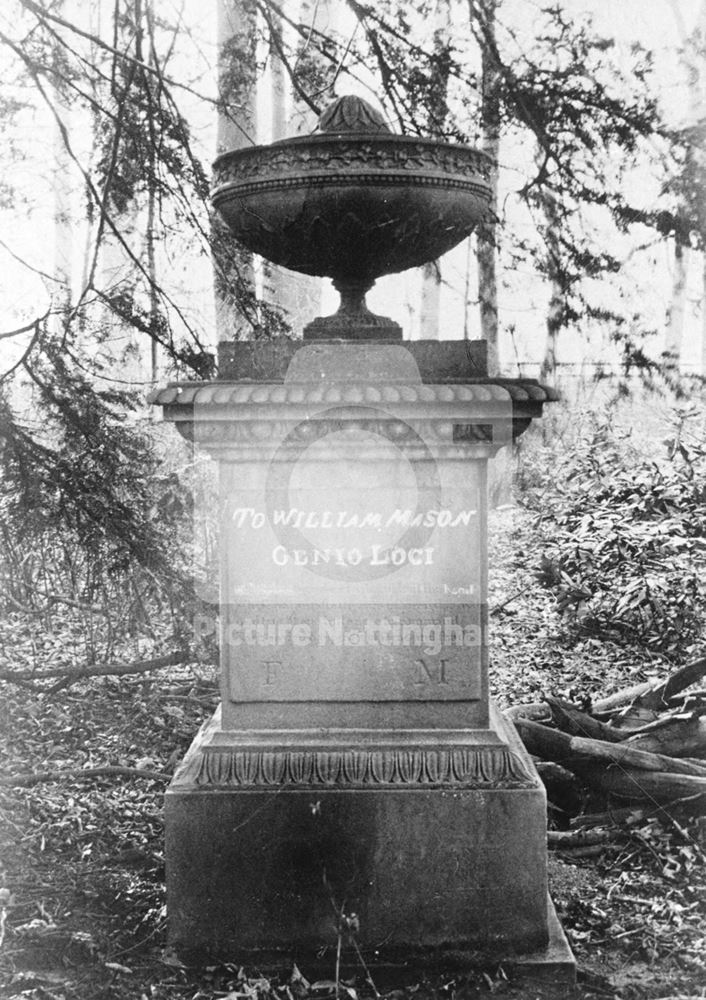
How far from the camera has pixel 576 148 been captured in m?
4.82

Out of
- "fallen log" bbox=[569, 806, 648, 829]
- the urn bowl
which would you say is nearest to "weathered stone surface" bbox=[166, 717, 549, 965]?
"fallen log" bbox=[569, 806, 648, 829]

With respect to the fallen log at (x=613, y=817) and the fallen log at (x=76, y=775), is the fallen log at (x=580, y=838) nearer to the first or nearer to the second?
the fallen log at (x=613, y=817)

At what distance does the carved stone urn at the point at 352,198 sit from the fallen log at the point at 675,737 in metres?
2.20

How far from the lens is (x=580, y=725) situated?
4297 millimetres

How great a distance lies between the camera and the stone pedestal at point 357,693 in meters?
2.91

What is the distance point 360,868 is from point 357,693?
511mm

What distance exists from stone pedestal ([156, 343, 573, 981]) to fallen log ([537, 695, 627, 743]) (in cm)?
127

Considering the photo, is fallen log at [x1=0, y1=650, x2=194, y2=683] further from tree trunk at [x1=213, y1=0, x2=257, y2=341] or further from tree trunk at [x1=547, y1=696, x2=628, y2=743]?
tree trunk at [x1=547, y1=696, x2=628, y2=743]

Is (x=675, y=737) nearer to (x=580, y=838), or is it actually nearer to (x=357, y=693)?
(x=580, y=838)

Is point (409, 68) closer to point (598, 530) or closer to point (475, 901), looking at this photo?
point (598, 530)

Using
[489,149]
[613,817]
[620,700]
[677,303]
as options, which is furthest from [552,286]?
[613,817]

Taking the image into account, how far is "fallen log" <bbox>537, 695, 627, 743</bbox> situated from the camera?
4277 millimetres

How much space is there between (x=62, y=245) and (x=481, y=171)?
230 inches

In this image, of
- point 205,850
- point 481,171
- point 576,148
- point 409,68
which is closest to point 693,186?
point 576,148
